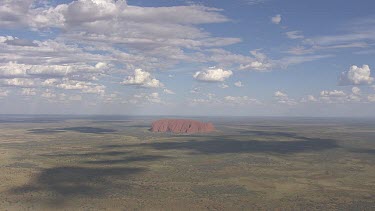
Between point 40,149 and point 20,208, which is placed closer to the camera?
point 20,208

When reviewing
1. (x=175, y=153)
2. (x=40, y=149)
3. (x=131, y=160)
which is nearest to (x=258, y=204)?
(x=131, y=160)

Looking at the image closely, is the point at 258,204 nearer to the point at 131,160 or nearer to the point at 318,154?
the point at 131,160

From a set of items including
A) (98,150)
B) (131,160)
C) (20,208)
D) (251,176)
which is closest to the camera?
(20,208)

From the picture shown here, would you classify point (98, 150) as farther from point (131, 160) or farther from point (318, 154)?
point (318, 154)

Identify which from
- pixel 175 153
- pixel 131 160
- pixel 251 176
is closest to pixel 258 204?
pixel 251 176

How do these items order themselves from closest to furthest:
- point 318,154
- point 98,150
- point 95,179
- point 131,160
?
point 95,179, point 131,160, point 318,154, point 98,150

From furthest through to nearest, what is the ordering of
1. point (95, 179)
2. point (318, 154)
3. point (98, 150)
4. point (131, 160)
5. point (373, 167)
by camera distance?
point (98, 150) → point (318, 154) → point (131, 160) → point (373, 167) → point (95, 179)

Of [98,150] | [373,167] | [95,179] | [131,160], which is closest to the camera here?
[95,179]

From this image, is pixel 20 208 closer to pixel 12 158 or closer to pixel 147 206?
pixel 147 206

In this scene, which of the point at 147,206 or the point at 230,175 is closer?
the point at 147,206
